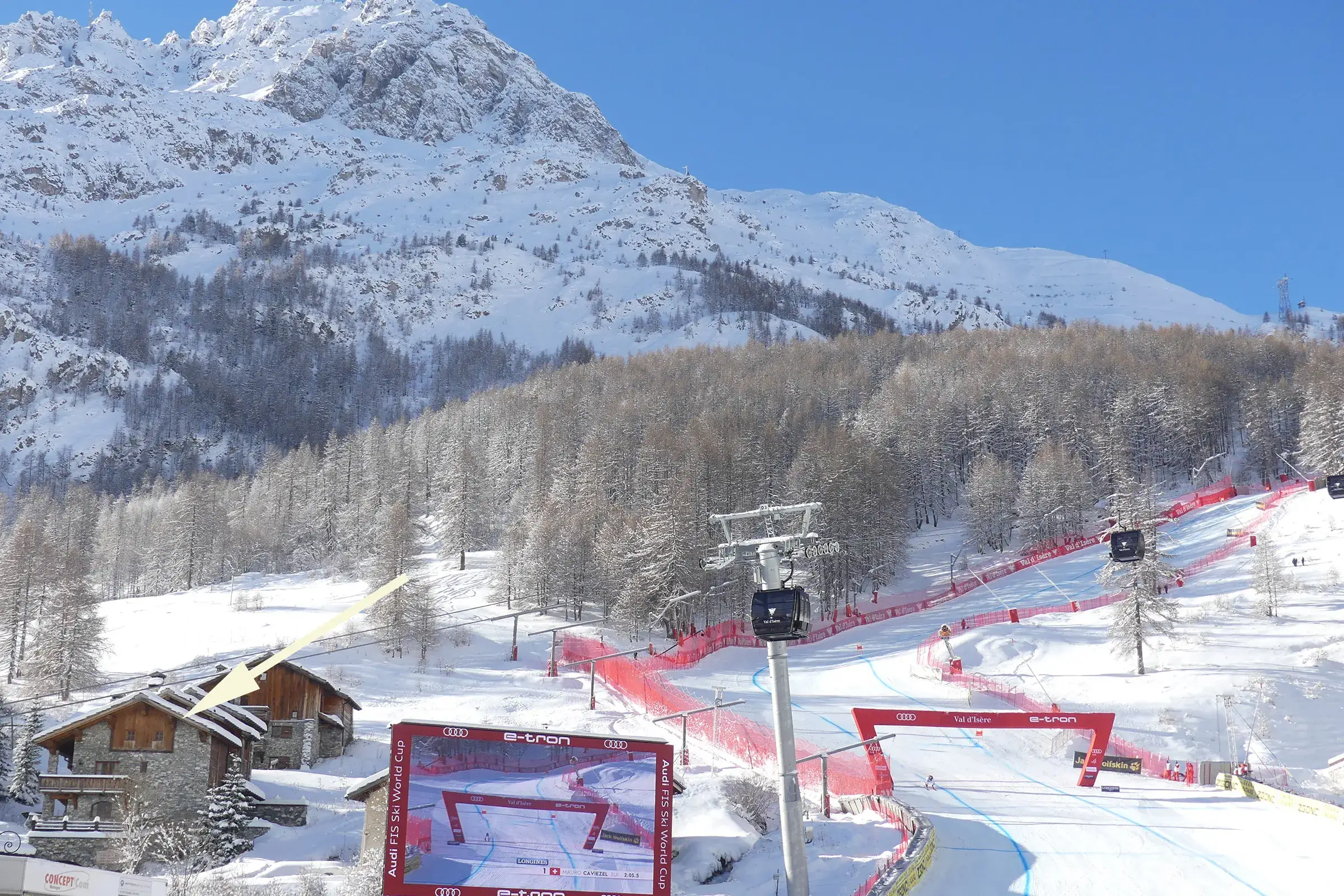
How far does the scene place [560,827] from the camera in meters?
22.5

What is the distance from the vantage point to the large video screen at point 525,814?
21812 mm

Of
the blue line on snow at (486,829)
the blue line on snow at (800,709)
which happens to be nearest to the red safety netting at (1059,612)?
the blue line on snow at (800,709)

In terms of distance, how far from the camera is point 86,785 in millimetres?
34500

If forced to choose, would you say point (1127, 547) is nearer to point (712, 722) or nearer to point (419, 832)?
point (712, 722)

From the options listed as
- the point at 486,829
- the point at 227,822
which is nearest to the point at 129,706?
the point at 227,822

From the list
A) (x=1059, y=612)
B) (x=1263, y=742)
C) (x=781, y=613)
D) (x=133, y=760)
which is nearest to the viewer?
(x=781, y=613)

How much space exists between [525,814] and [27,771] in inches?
1129

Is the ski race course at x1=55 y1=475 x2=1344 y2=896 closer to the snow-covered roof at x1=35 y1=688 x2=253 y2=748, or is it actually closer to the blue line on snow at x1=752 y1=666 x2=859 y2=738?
the blue line on snow at x1=752 y1=666 x2=859 y2=738

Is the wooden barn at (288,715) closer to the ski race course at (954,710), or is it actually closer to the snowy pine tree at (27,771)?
the ski race course at (954,710)

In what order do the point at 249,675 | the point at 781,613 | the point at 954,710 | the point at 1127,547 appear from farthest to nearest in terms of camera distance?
the point at 1127,547 → the point at 954,710 → the point at 781,613 → the point at 249,675

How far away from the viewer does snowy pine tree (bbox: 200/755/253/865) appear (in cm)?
3272

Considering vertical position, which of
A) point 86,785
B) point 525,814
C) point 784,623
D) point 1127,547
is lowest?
point 86,785

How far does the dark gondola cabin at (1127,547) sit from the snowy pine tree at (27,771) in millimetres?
47967

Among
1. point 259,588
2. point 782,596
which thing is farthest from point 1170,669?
point 259,588
